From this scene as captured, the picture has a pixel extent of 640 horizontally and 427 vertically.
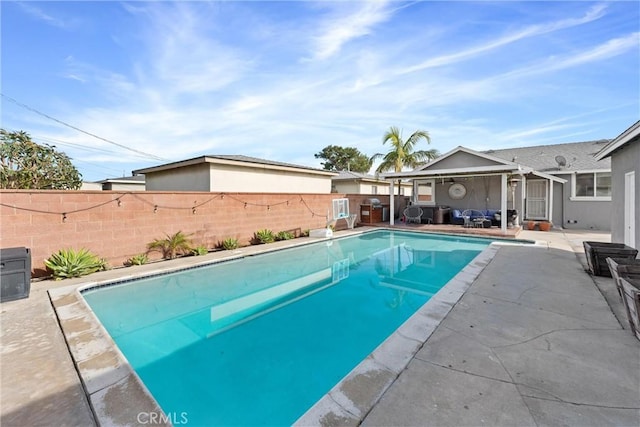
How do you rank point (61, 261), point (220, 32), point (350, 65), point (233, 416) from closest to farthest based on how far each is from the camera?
point (233, 416) → point (61, 261) → point (220, 32) → point (350, 65)

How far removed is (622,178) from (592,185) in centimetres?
848

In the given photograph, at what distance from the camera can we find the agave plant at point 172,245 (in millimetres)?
8367

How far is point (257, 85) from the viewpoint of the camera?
535 inches

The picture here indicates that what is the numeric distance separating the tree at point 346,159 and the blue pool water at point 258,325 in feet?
109

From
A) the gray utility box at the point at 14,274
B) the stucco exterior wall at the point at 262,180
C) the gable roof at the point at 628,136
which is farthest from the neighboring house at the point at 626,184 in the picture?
the stucco exterior wall at the point at 262,180

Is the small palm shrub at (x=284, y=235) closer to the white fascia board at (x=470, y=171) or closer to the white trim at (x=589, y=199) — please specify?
the white fascia board at (x=470, y=171)

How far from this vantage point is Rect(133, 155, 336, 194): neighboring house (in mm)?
11445

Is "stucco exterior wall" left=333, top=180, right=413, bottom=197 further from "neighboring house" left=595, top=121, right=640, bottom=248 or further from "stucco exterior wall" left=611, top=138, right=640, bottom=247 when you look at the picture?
"stucco exterior wall" left=611, top=138, right=640, bottom=247

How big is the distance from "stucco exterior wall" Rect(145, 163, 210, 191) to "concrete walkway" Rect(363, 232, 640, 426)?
990 centimetres

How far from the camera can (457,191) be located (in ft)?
53.1

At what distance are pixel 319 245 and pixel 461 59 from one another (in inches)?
318

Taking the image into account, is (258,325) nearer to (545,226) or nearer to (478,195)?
(545,226)

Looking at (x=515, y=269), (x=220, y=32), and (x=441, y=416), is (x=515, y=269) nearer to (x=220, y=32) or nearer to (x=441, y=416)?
(x=441, y=416)

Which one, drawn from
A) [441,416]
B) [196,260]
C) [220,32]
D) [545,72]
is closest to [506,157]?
[545,72]
